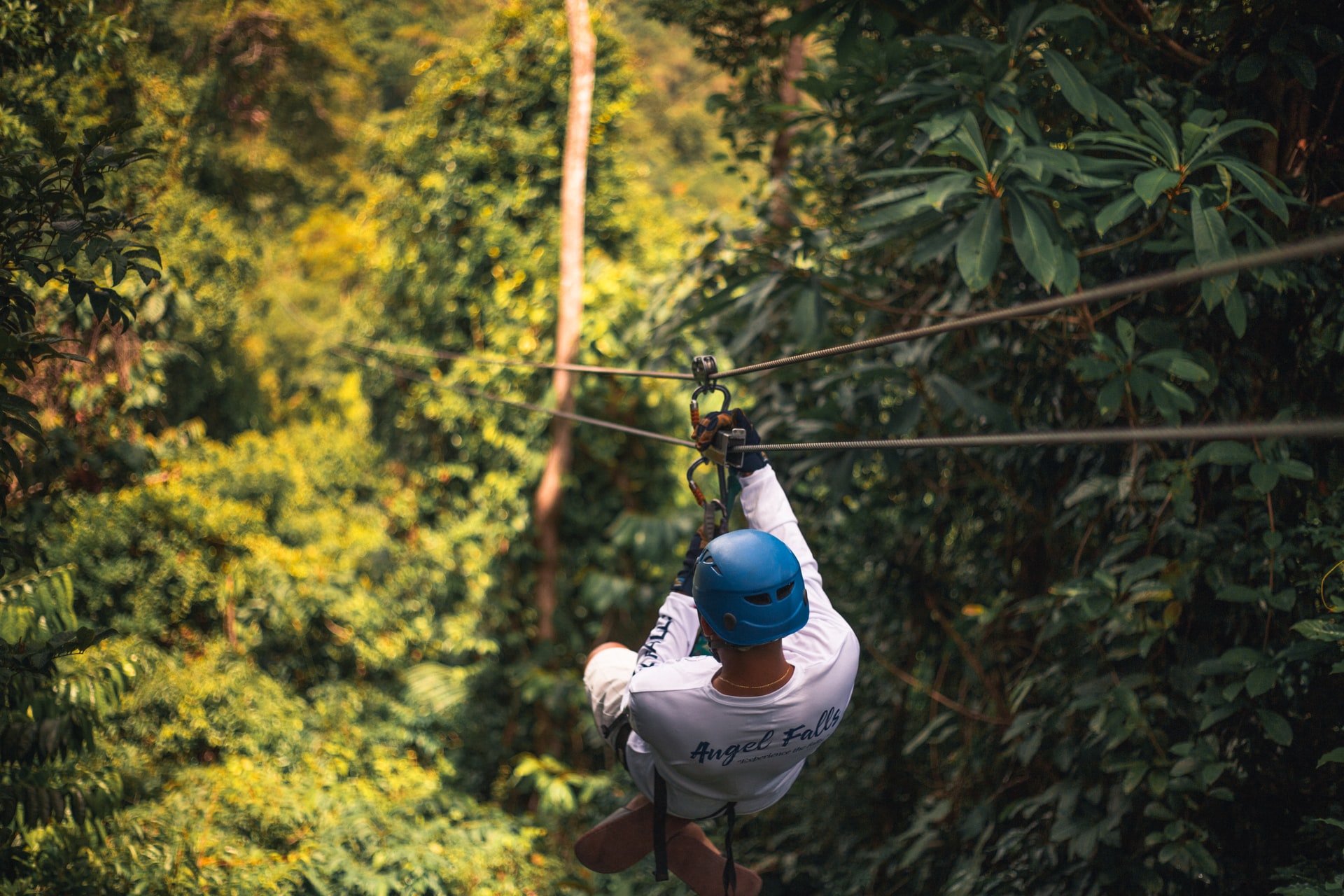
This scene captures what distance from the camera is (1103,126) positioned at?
9.36ft

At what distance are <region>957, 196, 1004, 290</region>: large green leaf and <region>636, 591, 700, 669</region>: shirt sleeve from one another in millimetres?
1016

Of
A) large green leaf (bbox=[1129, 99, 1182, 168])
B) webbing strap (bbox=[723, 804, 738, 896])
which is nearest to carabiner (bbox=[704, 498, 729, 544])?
webbing strap (bbox=[723, 804, 738, 896])

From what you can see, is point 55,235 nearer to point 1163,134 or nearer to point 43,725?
point 43,725

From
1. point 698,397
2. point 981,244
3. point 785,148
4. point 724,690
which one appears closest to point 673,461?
point 785,148

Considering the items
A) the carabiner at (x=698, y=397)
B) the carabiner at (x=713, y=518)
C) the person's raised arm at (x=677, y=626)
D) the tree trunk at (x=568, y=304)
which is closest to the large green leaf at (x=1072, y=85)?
the carabiner at (x=698, y=397)

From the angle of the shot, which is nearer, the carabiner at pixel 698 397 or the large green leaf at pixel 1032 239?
the carabiner at pixel 698 397

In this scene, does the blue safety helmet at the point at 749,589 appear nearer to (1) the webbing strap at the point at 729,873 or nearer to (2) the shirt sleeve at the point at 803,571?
(2) the shirt sleeve at the point at 803,571

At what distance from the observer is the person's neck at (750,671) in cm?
169

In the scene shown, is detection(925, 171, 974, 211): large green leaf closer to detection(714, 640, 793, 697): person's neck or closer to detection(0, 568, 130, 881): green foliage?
detection(714, 640, 793, 697): person's neck

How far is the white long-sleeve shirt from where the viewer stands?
1706 millimetres

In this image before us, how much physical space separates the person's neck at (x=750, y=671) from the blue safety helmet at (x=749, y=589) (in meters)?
0.06

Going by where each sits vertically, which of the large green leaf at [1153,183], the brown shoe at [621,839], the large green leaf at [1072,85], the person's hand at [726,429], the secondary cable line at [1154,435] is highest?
the large green leaf at [1072,85]

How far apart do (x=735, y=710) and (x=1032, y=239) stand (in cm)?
135

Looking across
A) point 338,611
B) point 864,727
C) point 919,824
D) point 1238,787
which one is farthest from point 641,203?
point 1238,787
